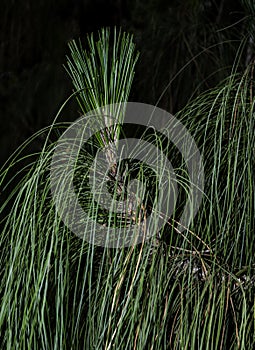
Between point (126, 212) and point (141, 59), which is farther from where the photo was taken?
point (141, 59)

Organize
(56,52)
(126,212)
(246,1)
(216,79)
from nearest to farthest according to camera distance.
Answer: (126,212) → (246,1) → (216,79) → (56,52)

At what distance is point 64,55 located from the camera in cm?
149

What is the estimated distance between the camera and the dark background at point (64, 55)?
A: 1.41m

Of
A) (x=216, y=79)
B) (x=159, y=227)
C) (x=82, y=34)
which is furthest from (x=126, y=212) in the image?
(x=82, y=34)

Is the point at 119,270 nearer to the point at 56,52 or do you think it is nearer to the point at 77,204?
the point at 77,204

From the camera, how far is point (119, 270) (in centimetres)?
70

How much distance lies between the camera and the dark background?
1.41 metres

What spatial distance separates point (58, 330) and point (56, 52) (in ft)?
3.13

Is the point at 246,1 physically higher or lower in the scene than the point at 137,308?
higher

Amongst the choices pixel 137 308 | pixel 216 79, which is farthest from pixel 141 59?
pixel 137 308

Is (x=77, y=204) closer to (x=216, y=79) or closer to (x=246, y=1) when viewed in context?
(x=246, y=1)

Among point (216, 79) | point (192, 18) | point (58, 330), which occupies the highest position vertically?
point (192, 18)

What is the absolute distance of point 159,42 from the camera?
1.45 metres

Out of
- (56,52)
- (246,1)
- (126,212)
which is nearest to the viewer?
(126,212)
